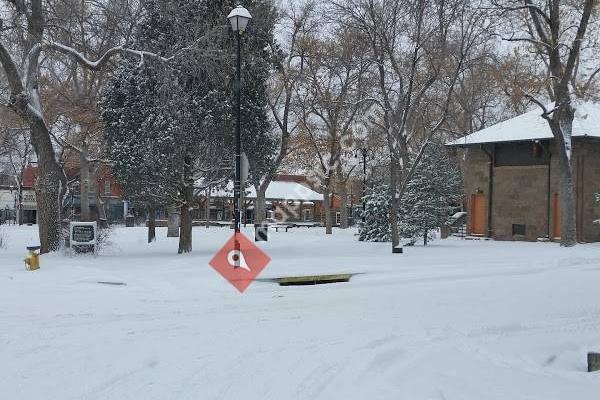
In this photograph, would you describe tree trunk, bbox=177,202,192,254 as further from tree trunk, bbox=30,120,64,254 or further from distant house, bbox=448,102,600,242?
distant house, bbox=448,102,600,242

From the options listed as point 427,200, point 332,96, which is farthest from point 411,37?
point 332,96

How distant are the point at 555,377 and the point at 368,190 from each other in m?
24.2

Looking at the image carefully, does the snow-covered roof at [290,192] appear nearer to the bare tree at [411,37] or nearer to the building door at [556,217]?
the building door at [556,217]

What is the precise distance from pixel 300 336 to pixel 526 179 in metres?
26.3

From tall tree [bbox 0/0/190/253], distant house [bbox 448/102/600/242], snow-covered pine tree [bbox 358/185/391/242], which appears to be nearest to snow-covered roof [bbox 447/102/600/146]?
distant house [bbox 448/102/600/242]

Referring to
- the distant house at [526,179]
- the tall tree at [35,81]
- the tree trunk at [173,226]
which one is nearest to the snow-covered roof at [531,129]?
→ the distant house at [526,179]

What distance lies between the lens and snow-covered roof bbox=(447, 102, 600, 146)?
30484mm

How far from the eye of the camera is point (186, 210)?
22.1 m

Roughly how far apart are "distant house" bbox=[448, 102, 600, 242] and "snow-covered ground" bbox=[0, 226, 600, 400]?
16.1 m

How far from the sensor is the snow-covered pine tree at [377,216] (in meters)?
29.7

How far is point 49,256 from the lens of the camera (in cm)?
1938

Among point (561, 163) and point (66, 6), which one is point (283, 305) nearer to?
point (66, 6)

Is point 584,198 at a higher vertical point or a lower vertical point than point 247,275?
higher

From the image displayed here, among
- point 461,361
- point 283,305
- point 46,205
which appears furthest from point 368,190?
point 461,361
